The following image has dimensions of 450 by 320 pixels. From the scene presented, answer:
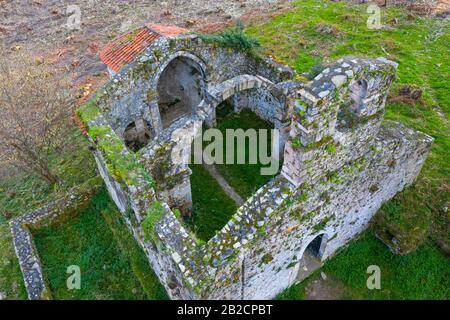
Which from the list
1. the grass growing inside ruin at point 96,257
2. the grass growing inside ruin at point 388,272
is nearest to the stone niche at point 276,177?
the grass growing inside ruin at point 388,272

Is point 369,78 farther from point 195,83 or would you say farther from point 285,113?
point 195,83

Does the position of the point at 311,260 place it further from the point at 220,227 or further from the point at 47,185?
the point at 47,185

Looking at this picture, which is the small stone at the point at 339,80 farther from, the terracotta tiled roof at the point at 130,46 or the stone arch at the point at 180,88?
the terracotta tiled roof at the point at 130,46

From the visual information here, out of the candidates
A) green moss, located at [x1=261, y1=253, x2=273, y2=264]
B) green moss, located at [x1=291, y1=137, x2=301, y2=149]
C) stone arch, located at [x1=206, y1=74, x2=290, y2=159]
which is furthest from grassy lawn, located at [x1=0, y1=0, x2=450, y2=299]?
green moss, located at [x1=291, y1=137, x2=301, y2=149]

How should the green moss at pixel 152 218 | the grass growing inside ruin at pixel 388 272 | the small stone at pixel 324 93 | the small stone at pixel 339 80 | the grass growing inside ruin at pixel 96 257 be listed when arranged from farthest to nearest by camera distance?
the grass growing inside ruin at pixel 96 257
the grass growing inside ruin at pixel 388 272
the green moss at pixel 152 218
the small stone at pixel 339 80
the small stone at pixel 324 93

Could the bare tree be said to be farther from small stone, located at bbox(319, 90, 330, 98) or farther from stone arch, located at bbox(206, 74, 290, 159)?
small stone, located at bbox(319, 90, 330, 98)

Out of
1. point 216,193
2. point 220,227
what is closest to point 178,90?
point 216,193

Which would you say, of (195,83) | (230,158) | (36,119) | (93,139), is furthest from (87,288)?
(195,83)
